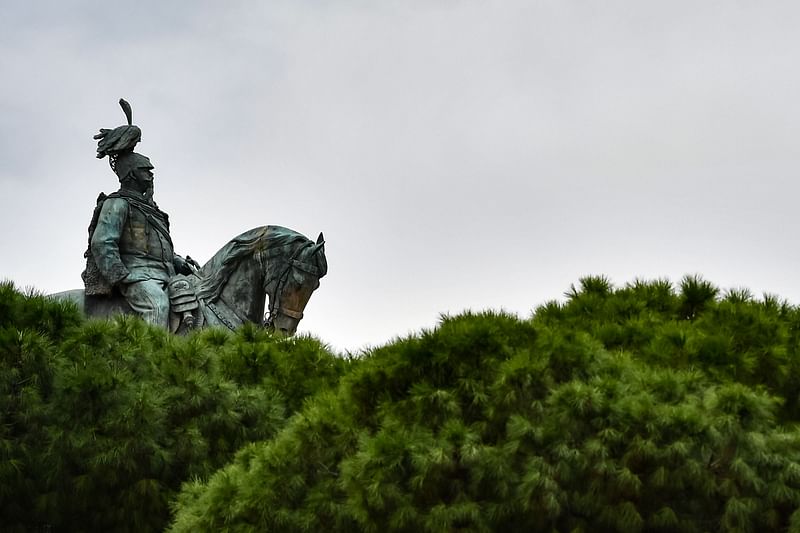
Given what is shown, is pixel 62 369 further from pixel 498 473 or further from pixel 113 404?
pixel 498 473

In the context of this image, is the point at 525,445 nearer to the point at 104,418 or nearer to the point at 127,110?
the point at 104,418

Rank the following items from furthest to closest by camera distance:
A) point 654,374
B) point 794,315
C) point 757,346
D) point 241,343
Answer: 1. point 241,343
2. point 794,315
3. point 757,346
4. point 654,374

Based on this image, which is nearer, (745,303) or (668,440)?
(668,440)

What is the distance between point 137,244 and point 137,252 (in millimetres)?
124

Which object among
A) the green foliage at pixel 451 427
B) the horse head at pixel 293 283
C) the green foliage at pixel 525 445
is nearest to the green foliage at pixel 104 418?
the green foliage at pixel 451 427

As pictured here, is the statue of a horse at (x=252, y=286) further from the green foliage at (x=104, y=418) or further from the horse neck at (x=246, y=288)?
the green foliage at (x=104, y=418)

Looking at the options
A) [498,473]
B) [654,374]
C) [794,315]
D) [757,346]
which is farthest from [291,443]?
[794,315]

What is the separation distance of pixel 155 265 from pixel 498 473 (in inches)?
405

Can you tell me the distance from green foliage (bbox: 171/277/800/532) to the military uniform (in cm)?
728

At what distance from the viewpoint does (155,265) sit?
2030 centimetres

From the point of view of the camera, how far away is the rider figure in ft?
64.5

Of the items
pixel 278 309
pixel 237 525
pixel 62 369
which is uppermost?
pixel 278 309

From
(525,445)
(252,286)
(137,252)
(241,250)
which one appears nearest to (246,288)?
(252,286)

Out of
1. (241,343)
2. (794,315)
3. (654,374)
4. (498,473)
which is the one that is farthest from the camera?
(241,343)
